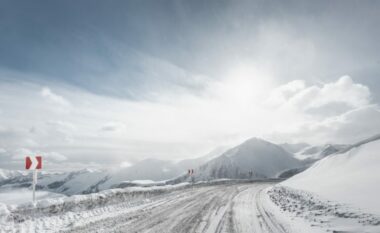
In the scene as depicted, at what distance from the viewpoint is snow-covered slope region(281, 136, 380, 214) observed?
13.3 meters

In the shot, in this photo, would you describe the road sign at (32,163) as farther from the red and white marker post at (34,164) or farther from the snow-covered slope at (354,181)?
the snow-covered slope at (354,181)

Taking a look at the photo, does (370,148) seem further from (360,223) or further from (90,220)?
(90,220)

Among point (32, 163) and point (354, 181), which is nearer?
point (32, 163)

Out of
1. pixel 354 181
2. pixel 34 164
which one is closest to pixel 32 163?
pixel 34 164

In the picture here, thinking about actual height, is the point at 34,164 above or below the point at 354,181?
above

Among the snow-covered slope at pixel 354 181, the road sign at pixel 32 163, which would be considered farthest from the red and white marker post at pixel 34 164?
the snow-covered slope at pixel 354 181

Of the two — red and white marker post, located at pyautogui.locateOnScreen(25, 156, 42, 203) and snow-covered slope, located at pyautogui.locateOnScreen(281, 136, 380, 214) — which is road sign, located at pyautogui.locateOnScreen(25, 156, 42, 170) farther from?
snow-covered slope, located at pyautogui.locateOnScreen(281, 136, 380, 214)

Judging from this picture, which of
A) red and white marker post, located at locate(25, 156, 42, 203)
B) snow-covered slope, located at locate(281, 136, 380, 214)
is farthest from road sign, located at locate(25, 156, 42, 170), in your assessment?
snow-covered slope, located at locate(281, 136, 380, 214)

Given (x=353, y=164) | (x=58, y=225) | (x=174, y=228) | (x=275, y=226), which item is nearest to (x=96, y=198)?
(x=58, y=225)

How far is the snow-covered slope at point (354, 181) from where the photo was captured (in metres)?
13.3

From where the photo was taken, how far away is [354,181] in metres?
20.4

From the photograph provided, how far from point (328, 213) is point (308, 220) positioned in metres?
1.23

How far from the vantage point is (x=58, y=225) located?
36.8 feet

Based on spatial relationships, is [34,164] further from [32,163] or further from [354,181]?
[354,181]
